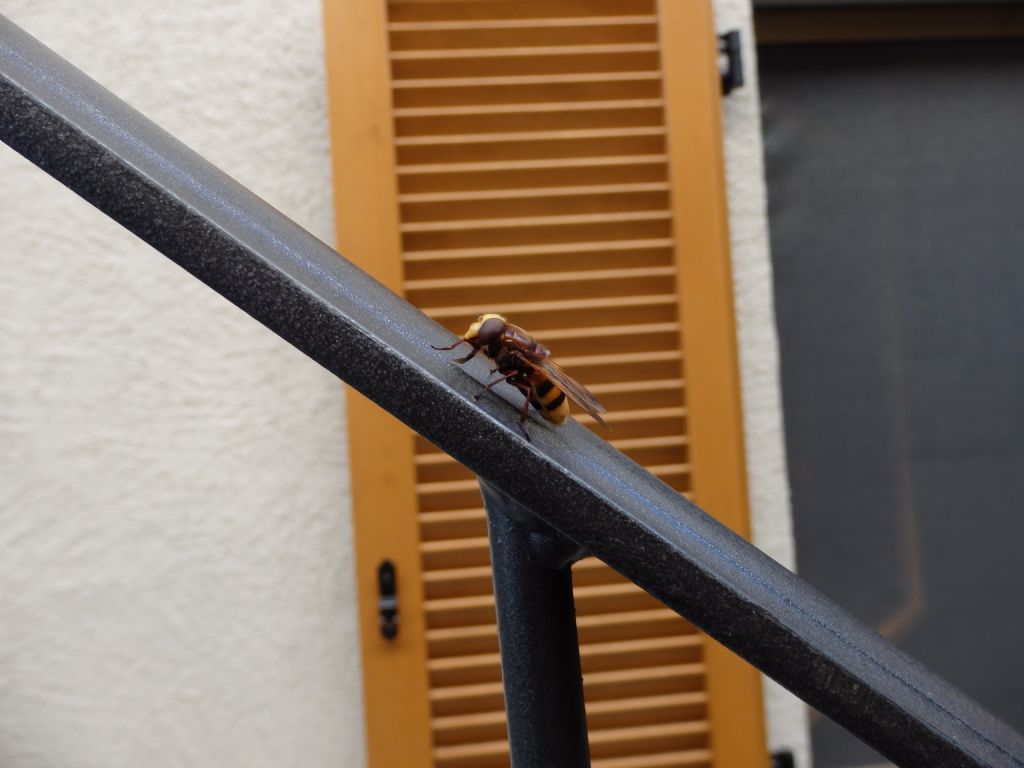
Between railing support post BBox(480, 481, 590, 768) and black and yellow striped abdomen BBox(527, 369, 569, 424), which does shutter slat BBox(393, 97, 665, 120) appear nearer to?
black and yellow striped abdomen BBox(527, 369, 569, 424)

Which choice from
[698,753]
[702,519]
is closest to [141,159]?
[702,519]

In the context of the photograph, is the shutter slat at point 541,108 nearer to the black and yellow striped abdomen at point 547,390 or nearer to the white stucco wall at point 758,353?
the white stucco wall at point 758,353

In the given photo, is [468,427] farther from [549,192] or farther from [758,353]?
[758,353]

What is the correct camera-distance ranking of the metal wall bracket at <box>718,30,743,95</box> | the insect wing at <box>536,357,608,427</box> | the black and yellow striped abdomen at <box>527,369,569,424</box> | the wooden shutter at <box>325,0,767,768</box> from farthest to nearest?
the metal wall bracket at <box>718,30,743,95</box> → the wooden shutter at <box>325,0,767,768</box> → the insect wing at <box>536,357,608,427</box> → the black and yellow striped abdomen at <box>527,369,569,424</box>

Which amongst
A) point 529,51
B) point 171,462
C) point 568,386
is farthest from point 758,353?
point 568,386

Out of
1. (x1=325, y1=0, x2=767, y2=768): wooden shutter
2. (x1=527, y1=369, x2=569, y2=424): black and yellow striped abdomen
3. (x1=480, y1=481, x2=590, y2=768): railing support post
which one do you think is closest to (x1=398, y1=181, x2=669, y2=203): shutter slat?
(x1=325, y1=0, x2=767, y2=768): wooden shutter

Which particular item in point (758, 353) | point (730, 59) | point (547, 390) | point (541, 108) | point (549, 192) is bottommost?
point (547, 390)

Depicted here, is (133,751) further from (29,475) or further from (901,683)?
(901,683)
